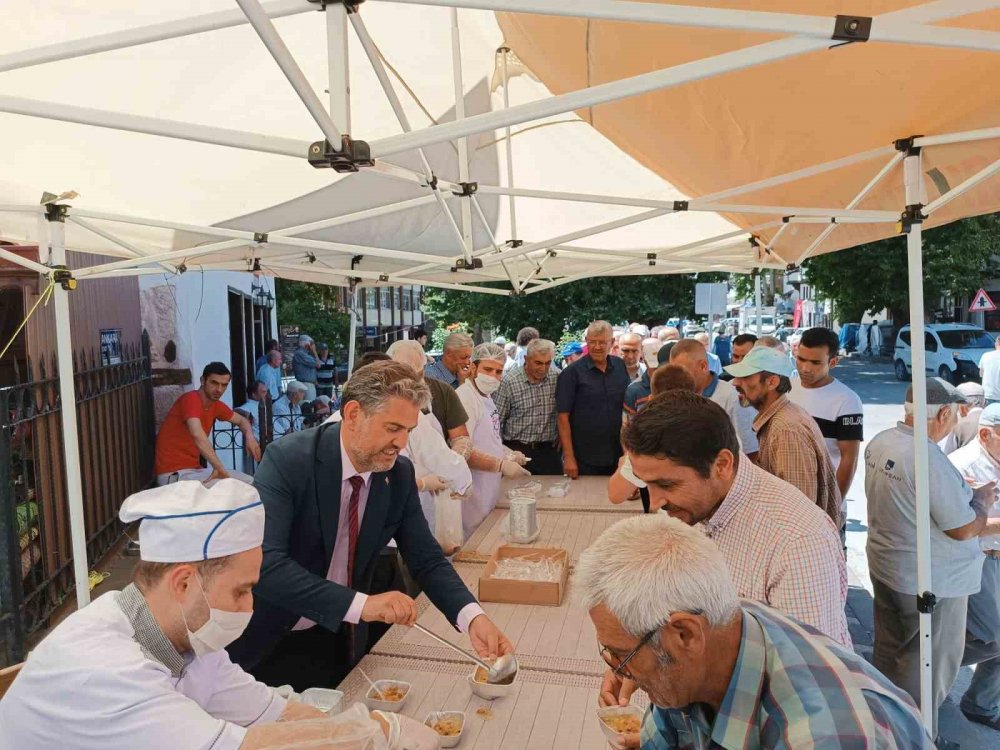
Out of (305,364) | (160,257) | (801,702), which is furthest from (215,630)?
(305,364)

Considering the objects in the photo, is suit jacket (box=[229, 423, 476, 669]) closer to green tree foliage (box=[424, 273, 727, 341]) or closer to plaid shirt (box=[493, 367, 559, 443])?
plaid shirt (box=[493, 367, 559, 443])

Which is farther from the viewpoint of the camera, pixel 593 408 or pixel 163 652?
pixel 593 408

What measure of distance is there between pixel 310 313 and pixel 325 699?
16.2 metres

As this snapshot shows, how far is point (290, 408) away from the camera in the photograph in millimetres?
10297

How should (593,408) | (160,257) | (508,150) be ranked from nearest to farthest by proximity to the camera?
(160,257) → (508,150) → (593,408)

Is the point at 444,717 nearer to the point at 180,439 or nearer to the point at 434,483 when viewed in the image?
the point at 434,483

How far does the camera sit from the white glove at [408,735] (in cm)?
174

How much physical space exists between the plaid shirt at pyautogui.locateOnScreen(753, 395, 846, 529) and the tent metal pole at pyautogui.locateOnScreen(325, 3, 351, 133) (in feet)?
7.05

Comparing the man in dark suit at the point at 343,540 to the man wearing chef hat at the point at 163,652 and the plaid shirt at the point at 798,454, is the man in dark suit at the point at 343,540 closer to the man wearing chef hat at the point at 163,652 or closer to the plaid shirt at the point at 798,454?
the man wearing chef hat at the point at 163,652

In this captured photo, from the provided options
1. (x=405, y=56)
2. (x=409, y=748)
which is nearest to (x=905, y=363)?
(x=405, y=56)

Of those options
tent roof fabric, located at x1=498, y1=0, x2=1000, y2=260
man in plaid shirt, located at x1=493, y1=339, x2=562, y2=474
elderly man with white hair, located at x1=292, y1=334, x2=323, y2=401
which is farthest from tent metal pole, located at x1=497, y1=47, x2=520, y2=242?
elderly man with white hair, located at x1=292, y1=334, x2=323, y2=401

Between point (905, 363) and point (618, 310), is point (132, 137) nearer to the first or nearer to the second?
point (618, 310)

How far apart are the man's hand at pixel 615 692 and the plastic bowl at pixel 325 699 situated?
0.74m

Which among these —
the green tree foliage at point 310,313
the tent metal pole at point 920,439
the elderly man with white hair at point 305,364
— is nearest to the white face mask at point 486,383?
the tent metal pole at point 920,439
